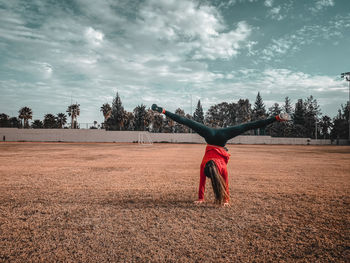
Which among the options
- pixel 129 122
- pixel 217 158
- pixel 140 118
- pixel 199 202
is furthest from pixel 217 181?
pixel 129 122

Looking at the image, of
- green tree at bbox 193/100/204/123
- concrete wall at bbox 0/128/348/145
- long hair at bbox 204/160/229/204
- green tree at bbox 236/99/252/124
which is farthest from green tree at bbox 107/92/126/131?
long hair at bbox 204/160/229/204

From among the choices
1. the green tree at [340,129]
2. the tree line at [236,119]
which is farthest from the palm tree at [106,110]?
the green tree at [340,129]

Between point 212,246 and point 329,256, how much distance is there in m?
1.53

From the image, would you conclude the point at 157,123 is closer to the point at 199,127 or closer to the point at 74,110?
the point at 74,110

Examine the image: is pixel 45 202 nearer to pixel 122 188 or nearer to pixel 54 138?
pixel 122 188

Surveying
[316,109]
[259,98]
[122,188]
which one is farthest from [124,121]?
[316,109]

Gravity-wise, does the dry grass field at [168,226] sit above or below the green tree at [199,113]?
below

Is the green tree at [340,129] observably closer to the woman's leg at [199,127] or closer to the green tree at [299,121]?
the green tree at [299,121]

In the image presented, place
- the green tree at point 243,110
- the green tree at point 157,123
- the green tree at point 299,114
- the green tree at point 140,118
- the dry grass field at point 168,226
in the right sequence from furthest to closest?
the green tree at point 243,110
the green tree at point 157,123
the green tree at point 299,114
the green tree at point 140,118
the dry grass field at point 168,226

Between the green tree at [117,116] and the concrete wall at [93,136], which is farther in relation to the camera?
the green tree at [117,116]

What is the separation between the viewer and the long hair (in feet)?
14.3

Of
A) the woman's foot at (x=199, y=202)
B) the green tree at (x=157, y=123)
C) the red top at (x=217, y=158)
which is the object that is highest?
the green tree at (x=157, y=123)

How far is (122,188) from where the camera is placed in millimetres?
6176

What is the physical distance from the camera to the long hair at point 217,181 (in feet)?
14.3
